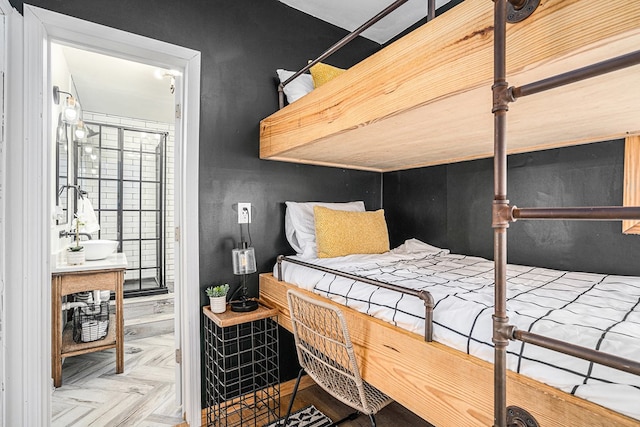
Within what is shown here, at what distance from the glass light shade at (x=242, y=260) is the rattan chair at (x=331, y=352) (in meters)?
0.46

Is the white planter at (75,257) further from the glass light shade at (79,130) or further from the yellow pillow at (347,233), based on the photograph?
the yellow pillow at (347,233)

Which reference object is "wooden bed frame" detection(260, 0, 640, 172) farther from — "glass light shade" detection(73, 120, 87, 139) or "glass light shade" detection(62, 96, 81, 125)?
"glass light shade" detection(73, 120, 87, 139)

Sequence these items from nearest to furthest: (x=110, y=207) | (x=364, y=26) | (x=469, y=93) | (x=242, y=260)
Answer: (x=469, y=93), (x=364, y=26), (x=242, y=260), (x=110, y=207)

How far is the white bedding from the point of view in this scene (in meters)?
0.76

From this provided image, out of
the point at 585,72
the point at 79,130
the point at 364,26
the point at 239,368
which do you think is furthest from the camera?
the point at 79,130

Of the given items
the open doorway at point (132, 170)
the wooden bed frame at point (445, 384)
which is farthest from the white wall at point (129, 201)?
the wooden bed frame at point (445, 384)

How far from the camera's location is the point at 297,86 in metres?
2.15

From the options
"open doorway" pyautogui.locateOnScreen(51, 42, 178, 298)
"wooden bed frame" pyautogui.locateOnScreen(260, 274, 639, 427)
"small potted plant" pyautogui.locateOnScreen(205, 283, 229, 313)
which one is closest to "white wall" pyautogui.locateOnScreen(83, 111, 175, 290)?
"open doorway" pyautogui.locateOnScreen(51, 42, 178, 298)

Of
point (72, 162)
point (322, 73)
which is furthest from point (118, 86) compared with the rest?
point (322, 73)

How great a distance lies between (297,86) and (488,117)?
129cm

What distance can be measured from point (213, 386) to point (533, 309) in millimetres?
1680

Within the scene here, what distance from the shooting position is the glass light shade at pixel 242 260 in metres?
1.94

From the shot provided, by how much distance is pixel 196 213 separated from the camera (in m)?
1.96

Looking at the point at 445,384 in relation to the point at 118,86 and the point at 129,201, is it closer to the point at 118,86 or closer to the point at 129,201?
the point at 118,86
